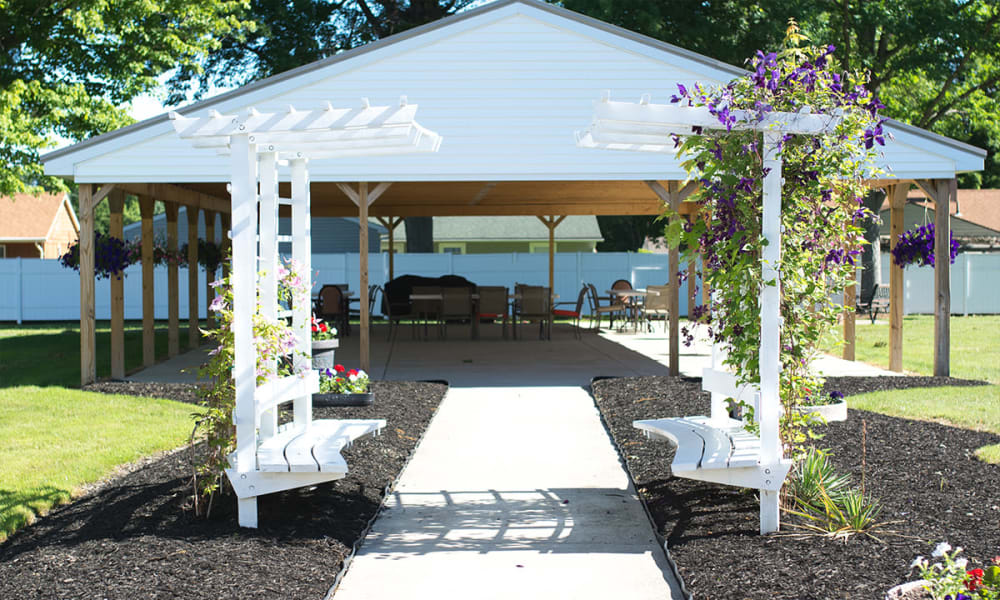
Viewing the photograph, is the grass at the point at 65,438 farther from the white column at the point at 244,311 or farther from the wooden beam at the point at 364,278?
the wooden beam at the point at 364,278

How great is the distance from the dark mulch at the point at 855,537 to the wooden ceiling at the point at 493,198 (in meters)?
4.75

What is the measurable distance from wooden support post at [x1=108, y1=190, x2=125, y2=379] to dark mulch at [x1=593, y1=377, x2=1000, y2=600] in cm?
601

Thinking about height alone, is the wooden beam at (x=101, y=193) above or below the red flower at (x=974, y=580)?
above

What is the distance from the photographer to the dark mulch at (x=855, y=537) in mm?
3619

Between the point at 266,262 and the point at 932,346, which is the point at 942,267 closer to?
the point at 932,346

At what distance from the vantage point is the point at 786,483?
4.56 meters

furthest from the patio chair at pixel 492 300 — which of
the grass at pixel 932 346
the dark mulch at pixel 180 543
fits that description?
the dark mulch at pixel 180 543

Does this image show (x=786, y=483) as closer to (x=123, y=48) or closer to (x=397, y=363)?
(x=397, y=363)

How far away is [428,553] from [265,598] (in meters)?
0.94

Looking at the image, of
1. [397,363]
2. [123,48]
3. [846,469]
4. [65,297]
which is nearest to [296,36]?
[123,48]

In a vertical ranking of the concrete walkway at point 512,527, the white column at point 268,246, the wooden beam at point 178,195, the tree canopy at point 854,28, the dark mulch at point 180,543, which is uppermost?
the tree canopy at point 854,28

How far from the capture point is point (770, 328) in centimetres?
427

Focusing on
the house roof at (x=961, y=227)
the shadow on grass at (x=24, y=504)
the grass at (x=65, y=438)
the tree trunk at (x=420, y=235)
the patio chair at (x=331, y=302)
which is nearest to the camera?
the shadow on grass at (x=24, y=504)

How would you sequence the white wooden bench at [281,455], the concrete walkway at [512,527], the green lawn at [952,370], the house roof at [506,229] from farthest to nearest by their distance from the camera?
the house roof at [506,229], the green lawn at [952,370], the white wooden bench at [281,455], the concrete walkway at [512,527]
